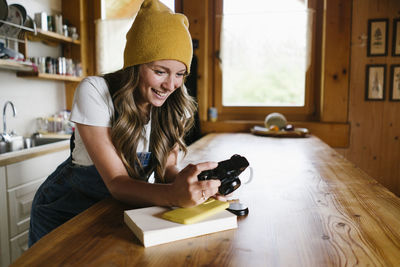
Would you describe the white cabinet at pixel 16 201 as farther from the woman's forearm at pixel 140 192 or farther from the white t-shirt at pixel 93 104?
Result: the woman's forearm at pixel 140 192

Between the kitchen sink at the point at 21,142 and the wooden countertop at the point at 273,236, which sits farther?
the kitchen sink at the point at 21,142

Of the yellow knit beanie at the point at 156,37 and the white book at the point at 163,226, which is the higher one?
the yellow knit beanie at the point at 156,37

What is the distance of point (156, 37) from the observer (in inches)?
40.6

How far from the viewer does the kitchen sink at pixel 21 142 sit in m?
2.38

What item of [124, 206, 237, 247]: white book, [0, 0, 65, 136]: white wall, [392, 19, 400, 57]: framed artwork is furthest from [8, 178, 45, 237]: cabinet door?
[392, 19, 400, 57]: framed artwork

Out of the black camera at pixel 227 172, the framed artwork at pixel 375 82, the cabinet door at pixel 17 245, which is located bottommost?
the cabinet door at pixel 17 245

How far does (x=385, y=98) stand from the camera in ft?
9.39

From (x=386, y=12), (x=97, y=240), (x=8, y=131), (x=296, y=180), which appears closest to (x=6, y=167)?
(x=8, y=131)

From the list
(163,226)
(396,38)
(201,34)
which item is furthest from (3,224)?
(396,38)

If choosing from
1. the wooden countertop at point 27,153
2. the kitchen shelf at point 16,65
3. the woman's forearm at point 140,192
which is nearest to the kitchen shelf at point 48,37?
the kitchen shelf at point 16,65

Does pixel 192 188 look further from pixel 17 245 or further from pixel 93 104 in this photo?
pixel 17 245

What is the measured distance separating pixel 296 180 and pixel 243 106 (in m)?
2.14

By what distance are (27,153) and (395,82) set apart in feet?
9.97

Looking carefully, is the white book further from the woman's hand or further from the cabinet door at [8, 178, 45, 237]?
the cabinet door at [8, 178, 45, 237]
